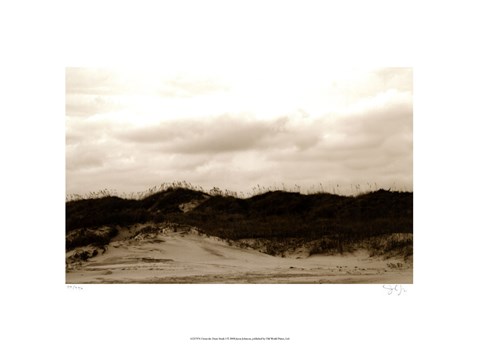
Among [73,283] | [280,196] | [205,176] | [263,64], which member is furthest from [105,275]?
[263,64]

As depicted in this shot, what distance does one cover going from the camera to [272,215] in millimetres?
11742

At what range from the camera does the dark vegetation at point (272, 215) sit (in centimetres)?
1141

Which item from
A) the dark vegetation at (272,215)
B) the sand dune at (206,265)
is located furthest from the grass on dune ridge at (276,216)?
the sand dune at (206,265)

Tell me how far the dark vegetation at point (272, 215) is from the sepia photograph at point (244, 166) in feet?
0.08

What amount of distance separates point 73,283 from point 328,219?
14.5 feet

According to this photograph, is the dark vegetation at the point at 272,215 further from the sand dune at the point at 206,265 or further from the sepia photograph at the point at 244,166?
the sand dune at the point at 206,265

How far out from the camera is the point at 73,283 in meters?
11.2

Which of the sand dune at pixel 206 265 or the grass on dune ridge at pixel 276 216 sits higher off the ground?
the grass on dune ridge at pixel 276 216

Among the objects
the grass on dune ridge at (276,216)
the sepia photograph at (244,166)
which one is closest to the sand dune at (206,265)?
the sepia photograph at (244,166)

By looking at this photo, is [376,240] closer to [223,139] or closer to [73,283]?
[223,139]

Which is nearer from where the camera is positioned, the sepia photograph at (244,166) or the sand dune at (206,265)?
the sand dune at (206,265)

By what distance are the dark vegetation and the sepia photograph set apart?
2cm

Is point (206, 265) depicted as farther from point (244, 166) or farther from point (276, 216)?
point (244, 166)

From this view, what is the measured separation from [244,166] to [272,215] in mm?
1000
